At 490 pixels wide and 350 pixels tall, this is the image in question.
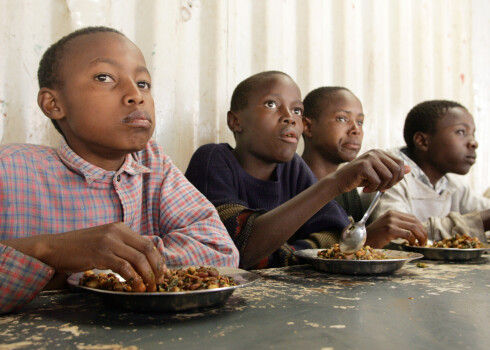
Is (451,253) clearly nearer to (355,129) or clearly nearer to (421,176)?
(355,129)

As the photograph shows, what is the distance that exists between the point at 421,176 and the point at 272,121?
112cm

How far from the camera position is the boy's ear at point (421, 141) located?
2.59 m

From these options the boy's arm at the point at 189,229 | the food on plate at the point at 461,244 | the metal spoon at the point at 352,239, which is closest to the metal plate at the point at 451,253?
the food on plate at the point at 461,244

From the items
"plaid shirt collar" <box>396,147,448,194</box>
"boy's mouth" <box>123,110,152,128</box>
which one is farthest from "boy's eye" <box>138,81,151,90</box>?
"plaid shirt collar" <box>396,147,448,194</box>

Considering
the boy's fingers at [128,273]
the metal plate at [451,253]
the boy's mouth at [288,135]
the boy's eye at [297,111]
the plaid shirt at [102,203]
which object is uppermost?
the boy's eye at [297,111]

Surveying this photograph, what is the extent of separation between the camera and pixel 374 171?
1.30 metres

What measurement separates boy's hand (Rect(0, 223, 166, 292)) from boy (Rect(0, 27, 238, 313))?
0.65 ft

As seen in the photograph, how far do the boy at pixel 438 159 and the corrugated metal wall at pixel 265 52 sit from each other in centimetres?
32

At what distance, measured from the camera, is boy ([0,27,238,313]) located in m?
1.08

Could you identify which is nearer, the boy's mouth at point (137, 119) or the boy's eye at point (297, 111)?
the boy's mouth at point (137, 119)

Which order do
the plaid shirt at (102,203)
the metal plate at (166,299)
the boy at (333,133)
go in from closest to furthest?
1. the metal plate at (166,299)
2. the plaid shirt at (102,203)
3. the boy at (333,133)

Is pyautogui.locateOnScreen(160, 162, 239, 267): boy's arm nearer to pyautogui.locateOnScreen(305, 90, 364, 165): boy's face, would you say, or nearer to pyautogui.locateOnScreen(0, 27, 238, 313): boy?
pyautogui.locateOnScreen(0, 27, 238, 313): boy

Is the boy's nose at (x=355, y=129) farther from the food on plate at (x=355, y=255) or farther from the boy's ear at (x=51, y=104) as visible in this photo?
the boy's ear at (x=51, y=104)

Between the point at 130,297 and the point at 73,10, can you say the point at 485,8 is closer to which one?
the point at 73,10
